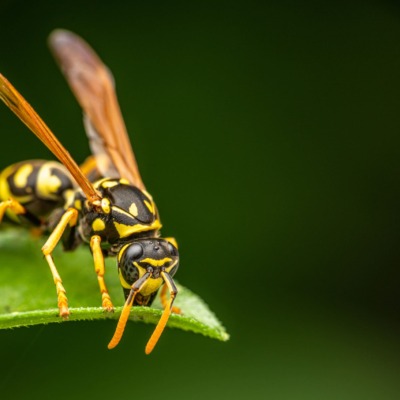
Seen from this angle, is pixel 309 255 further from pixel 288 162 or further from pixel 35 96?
pixel 35 96

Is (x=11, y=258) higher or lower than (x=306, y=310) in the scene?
higher

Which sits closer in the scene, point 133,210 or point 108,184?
point 133,210

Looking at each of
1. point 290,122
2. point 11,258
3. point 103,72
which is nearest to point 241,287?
point 290,122

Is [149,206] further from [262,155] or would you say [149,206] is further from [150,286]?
[262,155]

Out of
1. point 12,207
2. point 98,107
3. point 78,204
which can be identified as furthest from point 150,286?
point 98,107

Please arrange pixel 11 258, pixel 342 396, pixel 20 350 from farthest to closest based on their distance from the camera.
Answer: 1. pixel 342 396
2. pixel 20 350
3. pixel 11 258

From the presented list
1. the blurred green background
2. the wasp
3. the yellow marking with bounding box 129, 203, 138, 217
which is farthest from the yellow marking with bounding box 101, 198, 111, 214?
the blurred green background

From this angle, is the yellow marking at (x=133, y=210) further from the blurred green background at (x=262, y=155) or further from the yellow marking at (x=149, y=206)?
the blurred green background at (x=262, y=155)
